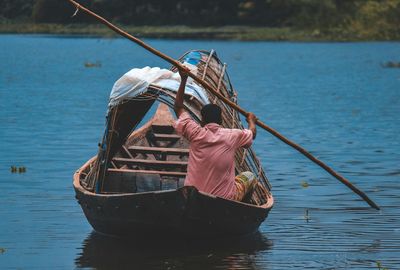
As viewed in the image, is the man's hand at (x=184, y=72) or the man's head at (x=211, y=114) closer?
the man's head at (x=211, y=114)

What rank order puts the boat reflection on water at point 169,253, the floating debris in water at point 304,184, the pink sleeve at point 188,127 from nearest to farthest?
1. the pink sleeve at point 188,127
2. the boat reflection on water at point 169,253
3. the floating debris in water at point 304,184

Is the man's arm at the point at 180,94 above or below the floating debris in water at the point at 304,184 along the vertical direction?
above

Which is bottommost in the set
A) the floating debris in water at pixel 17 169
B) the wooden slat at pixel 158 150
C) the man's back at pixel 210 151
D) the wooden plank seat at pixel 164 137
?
the floating debris in water at pixel 17 169

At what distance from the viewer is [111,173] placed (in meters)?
16.9

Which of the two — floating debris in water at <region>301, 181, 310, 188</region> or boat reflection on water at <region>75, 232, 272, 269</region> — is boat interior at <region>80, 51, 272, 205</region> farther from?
floating debris in water at <region>301, 181, 310, 188</region>

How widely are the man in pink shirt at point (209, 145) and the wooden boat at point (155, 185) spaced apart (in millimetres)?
350

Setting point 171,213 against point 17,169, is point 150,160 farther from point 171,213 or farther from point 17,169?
point 17,169

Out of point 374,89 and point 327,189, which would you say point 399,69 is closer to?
point 374,89

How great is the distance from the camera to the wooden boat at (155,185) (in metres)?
14.6

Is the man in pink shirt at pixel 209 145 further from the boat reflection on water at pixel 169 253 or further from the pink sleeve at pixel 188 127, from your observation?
the boat reflection on water at pixel 169 253

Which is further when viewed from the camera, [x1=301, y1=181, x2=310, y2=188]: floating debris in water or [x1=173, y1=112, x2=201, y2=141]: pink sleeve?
[x1=301, y1=181, x2=310, y2=188]: floating debris in water

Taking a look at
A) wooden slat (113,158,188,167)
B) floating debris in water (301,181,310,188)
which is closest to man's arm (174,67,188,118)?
wooden slat (113,158,188,167)

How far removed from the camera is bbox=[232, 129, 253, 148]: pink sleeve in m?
14.8

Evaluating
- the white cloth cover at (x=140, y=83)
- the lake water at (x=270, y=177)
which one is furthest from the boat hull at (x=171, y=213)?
the white cloth cover at (x=140, y=83)
